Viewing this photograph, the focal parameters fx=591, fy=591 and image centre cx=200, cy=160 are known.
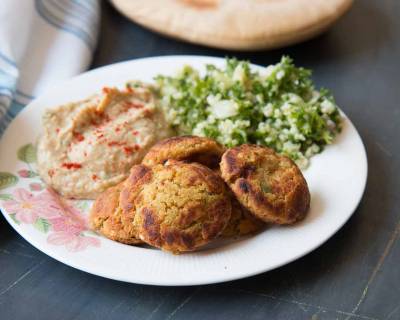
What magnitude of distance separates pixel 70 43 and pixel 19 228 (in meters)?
1.65

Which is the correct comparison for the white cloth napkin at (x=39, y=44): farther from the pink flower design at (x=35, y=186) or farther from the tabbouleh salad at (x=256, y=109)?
the tabbouleh salad at (x=256, y=109)

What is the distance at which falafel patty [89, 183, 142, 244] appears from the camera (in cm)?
242

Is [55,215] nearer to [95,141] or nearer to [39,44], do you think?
[95,141]

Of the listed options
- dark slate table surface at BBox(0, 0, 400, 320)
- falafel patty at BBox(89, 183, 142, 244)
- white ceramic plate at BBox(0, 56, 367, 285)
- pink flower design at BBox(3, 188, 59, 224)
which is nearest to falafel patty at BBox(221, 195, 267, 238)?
white ceramic plate at BBox(0, 56, 367, 285)

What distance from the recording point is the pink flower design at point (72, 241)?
2.40 meters

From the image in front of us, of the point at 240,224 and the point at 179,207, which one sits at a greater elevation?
the point at 179,207

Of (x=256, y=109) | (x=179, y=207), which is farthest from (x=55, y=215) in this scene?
(x=256, y=109)

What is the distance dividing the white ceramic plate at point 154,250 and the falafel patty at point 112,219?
1.5 inches

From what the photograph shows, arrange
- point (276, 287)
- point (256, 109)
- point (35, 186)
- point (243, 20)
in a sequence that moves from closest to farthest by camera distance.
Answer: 1. point (276, 287)
2. point (35, 186)
3. point (256, 109)
4. point (243, 20)

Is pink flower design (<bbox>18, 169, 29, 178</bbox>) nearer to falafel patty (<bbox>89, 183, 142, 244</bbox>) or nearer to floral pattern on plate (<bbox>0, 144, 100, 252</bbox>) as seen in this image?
floral pattern on plate (<bbox>0, 144, 100, 252</bbox>)

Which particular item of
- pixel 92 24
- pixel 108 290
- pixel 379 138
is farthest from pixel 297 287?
pixel 92 24

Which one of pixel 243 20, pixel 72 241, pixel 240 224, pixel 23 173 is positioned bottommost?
pixel 23 173

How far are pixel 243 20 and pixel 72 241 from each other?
6.24ft

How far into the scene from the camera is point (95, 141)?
290 cm
